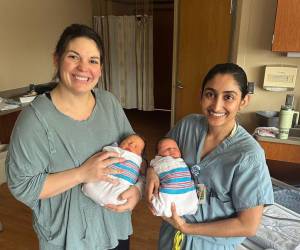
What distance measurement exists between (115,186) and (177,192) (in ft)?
0.76

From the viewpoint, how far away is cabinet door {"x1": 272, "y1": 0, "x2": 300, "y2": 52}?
1943 millimetres

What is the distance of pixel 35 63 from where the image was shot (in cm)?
353

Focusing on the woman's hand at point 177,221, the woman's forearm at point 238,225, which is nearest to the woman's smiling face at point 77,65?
the woman's hand at point 177,221

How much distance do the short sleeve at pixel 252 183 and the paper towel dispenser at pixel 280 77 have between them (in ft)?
5.42

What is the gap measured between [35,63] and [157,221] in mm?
2512

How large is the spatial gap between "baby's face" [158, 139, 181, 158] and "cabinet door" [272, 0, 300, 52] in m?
1.38

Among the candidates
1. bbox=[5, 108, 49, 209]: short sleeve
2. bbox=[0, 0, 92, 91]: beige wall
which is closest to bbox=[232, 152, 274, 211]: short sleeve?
bbox=[5, 108, 49, 209]: short sleeve

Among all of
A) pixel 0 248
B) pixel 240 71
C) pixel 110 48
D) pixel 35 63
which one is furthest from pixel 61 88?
pixel 110 48

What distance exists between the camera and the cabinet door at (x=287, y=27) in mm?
1943

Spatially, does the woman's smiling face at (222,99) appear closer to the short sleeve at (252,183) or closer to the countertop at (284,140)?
the short sleeve at (252,183)

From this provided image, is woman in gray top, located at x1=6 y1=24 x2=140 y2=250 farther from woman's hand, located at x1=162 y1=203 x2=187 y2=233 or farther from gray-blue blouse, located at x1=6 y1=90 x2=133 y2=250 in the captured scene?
woman's hand, located at x1=162 y1=203 x2=187 y2=233

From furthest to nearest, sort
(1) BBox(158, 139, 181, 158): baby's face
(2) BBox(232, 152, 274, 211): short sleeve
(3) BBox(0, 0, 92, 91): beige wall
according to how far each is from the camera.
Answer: (3) BBox(0, 0, 92, 91): beige wall, (1) BBox(158, 139, 181, 158): baby's face, (2) BBox(232, 152, 274, 211): short sleeve

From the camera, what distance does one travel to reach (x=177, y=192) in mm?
1001

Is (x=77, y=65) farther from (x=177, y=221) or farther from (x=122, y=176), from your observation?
(x=177, y=221)
